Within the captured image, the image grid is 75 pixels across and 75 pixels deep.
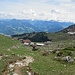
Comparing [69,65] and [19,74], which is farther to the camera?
[69,65]

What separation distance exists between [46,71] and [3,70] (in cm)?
698

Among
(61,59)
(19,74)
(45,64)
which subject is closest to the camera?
(19,74)

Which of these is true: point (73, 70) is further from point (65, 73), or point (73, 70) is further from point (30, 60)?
point (30, 60)

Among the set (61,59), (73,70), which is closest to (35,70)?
(73,70)

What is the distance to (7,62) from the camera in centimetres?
3944

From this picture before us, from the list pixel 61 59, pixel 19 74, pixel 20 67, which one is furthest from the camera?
pixel 61 59

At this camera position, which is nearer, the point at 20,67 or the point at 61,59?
the point at 20,67

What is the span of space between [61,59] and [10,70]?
41.2 ft

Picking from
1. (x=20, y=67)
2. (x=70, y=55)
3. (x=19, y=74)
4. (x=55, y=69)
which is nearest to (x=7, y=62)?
(x=20, y=67)

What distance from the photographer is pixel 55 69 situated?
3722cm

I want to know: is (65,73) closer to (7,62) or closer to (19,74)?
(19,74)

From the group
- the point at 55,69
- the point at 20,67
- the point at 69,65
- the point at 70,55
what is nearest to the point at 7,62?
the point at 20,67

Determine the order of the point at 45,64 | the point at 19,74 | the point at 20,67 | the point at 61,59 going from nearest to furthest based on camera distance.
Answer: the point at 19,74 < the point at 20,67 < the point at 45,64 < the point at 61,59

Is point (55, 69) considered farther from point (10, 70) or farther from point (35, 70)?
point (10, 70)
